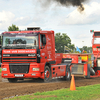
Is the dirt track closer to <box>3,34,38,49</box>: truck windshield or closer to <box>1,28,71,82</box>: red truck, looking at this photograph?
<box>1,28,71,82</box>: red truck

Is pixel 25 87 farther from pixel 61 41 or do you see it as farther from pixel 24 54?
pixel 61 41

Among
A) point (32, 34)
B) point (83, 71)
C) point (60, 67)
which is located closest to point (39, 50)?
point (32, 34)

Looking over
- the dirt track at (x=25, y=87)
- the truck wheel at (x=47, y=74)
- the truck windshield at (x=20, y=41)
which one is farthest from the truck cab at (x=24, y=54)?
the dirt track at (x=25, y=87)

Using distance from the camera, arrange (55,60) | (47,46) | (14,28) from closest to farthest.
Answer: (47,46) → (55,60) → (14,28)

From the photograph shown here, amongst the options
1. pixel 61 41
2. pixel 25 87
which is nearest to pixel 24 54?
pixel 25 87

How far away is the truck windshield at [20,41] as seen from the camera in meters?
15.0

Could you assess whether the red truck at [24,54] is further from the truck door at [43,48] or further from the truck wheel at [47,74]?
the truck wheel at [47,74]

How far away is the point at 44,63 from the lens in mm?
15656

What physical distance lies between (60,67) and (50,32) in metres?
3.00

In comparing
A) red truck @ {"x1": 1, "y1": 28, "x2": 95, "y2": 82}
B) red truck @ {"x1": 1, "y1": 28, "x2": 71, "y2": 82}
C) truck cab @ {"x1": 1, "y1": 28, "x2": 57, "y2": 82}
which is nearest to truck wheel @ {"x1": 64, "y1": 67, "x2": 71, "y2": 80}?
red truck @ {"x1": 1, "y1": 28, "x2": 95, "y2": 82}

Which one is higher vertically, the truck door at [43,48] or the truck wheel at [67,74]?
the truck door at [43,48]

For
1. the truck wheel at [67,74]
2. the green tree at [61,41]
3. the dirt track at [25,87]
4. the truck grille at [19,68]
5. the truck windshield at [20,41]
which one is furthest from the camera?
the green tree at [61,41]

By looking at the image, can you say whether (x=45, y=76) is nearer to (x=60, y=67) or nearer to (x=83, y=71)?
(x=60, y=67)

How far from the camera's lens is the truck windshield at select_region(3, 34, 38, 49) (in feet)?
49.1
